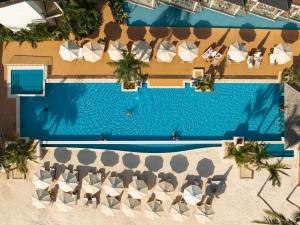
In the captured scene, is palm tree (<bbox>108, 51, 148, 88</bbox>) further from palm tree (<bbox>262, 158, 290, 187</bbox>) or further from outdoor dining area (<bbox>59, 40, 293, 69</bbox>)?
palm tree (<bbox>262, 158, 290, 187</bbox>)

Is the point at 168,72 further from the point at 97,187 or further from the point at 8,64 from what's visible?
the point at 8,64

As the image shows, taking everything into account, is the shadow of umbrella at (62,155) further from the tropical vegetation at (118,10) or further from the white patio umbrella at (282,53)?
the white patio umbrella at (282,53)

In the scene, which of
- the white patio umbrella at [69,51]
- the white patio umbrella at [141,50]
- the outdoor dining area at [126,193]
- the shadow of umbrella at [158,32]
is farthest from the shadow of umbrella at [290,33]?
the white patio umbrella at [69,51]

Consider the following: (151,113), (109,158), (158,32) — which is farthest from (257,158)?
(158,32)

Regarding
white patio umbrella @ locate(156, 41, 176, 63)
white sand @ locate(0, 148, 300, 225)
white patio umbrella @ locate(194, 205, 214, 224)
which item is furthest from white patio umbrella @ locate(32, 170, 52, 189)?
white patio umbrella @ locate(156, 41, 176, 63)

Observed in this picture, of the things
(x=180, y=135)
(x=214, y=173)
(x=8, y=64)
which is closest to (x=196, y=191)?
(x=214, y=173)
